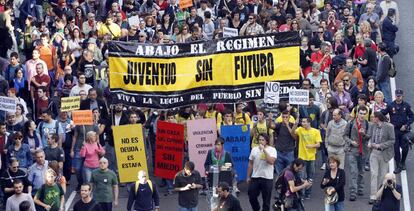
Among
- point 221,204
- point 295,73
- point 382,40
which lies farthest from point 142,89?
point 382,40

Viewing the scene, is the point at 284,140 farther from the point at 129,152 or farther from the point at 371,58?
the point at 371,58

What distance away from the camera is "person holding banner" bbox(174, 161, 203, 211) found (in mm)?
27656

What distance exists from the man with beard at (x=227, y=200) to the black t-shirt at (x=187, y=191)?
189 cm

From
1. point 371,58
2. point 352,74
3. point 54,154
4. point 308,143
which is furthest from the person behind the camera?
point 371,58

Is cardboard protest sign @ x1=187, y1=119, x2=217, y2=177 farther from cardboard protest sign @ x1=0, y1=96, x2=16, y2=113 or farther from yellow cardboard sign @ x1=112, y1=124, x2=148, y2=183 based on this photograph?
cardboard protest sign @ x1=0, y1=96, x2=16, y2=113

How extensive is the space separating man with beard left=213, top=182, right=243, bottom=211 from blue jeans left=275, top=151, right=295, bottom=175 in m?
4.34

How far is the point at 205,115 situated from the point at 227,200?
552 centimetres

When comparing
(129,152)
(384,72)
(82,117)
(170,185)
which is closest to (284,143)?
(170,185)

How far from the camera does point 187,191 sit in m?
27.7

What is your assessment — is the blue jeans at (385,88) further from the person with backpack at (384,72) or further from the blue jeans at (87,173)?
the blue jeans at (87,173)

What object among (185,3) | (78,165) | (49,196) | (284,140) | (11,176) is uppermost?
(185,3)

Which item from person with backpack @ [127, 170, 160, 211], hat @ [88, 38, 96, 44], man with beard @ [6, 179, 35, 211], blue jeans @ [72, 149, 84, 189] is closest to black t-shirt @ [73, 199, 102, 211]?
man with beard @ [6, 179, 35, 211]

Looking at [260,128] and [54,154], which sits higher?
[260,128]

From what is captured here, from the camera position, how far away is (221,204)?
25.9m
